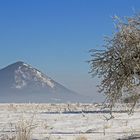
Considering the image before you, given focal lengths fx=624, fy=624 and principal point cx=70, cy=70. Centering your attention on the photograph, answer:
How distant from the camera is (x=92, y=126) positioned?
32.1 m

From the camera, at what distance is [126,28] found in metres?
23.9

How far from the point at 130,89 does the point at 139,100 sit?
809 mm

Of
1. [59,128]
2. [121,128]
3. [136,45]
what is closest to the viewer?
[136,45]

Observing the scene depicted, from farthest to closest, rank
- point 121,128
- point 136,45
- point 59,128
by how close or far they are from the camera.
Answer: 1. point 59,128
2. point 121,128
3. point 136,45

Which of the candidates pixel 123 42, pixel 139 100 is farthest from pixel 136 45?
pixel 139 100

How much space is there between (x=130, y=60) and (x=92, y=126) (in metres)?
8.98

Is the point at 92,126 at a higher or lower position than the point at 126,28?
lower

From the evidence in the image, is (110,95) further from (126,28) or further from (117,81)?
(126,28)

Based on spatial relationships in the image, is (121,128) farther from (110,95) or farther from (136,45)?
(136,45)

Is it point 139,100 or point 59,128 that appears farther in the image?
point 59,128

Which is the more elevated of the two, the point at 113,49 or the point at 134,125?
the point at 113,49

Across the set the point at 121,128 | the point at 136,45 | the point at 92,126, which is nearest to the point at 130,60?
the point at 136,45

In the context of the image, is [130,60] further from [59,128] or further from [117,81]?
[59,128]

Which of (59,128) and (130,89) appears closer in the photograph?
(130,89)
